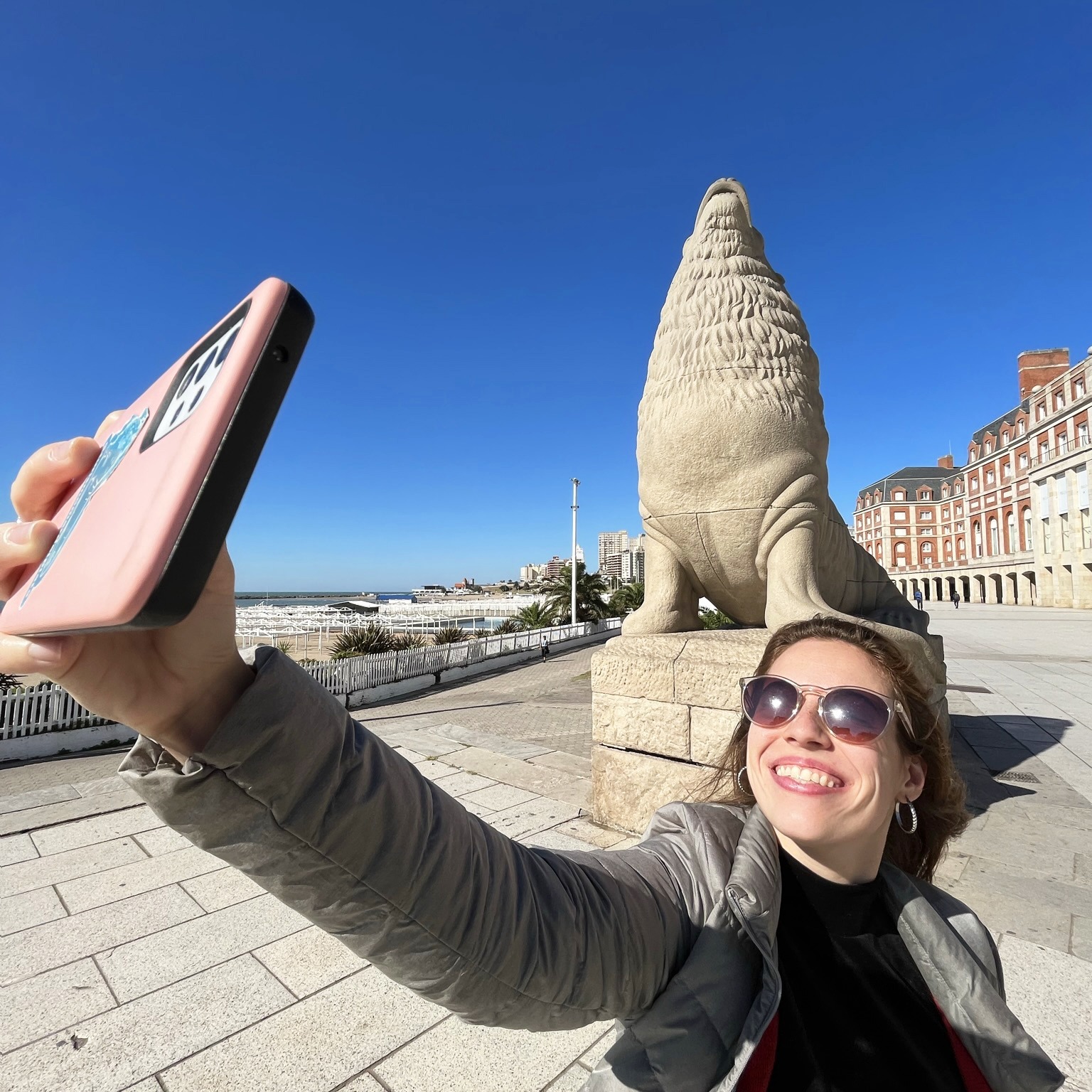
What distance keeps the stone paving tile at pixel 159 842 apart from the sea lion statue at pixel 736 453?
356cm

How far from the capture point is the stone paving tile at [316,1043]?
219 cm

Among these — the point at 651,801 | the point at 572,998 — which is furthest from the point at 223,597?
the point at 651,801

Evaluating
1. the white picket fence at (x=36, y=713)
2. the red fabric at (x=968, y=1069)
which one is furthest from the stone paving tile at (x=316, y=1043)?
the white picket fence at (x=36, y=713)

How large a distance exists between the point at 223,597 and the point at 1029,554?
52.0 m

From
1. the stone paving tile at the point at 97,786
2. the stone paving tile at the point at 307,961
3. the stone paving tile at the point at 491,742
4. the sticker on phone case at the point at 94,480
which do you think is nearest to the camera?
the sticker on phone case at the point at 94,480

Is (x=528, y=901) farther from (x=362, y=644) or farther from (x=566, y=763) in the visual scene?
(x=362, y=644)

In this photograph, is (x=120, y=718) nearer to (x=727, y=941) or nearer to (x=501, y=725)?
(x=727, y=941)

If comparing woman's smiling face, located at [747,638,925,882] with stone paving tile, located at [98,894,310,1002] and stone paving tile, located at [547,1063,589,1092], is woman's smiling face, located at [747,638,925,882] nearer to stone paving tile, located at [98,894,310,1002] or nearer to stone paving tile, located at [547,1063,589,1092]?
stone paving tile, located at [547,1063,589,1092]

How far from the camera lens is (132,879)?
148 inches

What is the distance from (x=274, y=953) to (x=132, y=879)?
150 cm

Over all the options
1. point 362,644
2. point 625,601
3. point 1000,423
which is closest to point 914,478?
point 1000,423

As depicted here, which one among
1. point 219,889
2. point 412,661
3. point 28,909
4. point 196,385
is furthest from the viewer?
point 412,661

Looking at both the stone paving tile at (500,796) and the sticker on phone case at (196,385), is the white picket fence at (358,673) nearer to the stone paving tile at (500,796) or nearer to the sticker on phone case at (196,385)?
the sticker on phone case at (196,385)

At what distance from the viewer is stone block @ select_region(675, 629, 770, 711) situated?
3.58m
